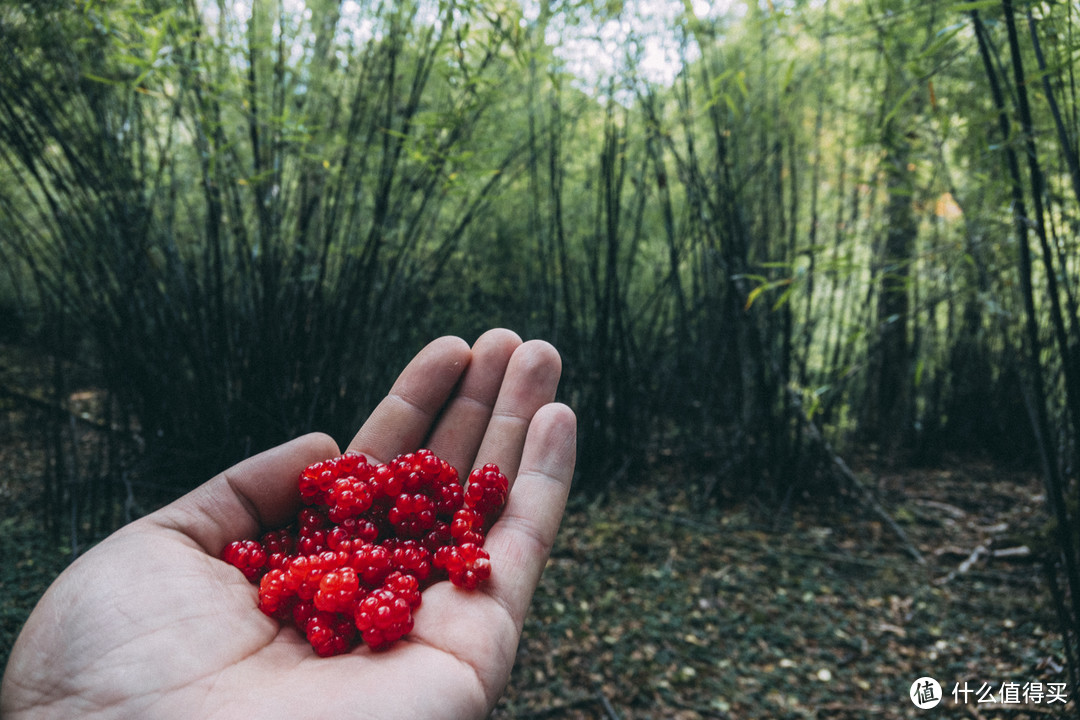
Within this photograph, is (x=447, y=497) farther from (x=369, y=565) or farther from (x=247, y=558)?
(x=247, y=558)

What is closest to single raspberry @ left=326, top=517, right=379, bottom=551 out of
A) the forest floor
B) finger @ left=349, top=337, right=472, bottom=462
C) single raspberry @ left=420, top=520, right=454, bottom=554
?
single raspberry @ left=420, top=520, right=454, bottom=554

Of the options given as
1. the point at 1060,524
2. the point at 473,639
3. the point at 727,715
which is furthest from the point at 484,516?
the point at 1060,524

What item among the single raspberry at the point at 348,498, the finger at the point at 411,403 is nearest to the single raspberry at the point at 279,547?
the single raspberry at the point at 348,498

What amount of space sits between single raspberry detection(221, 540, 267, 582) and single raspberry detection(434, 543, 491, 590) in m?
0.33

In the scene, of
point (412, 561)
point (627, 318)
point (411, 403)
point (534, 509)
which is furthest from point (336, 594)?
point (627, 318)

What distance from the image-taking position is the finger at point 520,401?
1331 millimetres

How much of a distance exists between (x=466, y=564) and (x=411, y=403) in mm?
470

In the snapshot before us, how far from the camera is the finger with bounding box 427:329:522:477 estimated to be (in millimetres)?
1402

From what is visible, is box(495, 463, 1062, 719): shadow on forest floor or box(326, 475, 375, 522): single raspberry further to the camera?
box(495, 463, 1062, 719): shadow on forest floor

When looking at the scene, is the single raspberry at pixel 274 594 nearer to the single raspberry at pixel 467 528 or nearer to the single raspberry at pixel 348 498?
the single raspberry at pixel 348 498

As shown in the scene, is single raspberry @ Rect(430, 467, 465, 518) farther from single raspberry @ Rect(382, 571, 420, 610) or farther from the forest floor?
the forest floor

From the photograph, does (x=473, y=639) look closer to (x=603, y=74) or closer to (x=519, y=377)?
(x=519, y=377)

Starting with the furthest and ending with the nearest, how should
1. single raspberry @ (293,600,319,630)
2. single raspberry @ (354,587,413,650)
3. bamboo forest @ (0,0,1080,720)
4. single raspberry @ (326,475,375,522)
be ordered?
1. bamboo forest @ (0,0,1080,720)
2. single raspberry @ (326,475,375,522)
3. single raspberry @ (293,600,319,630)
4. single raspberry @ (354,587,413,650)

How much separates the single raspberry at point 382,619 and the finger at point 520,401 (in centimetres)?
45
